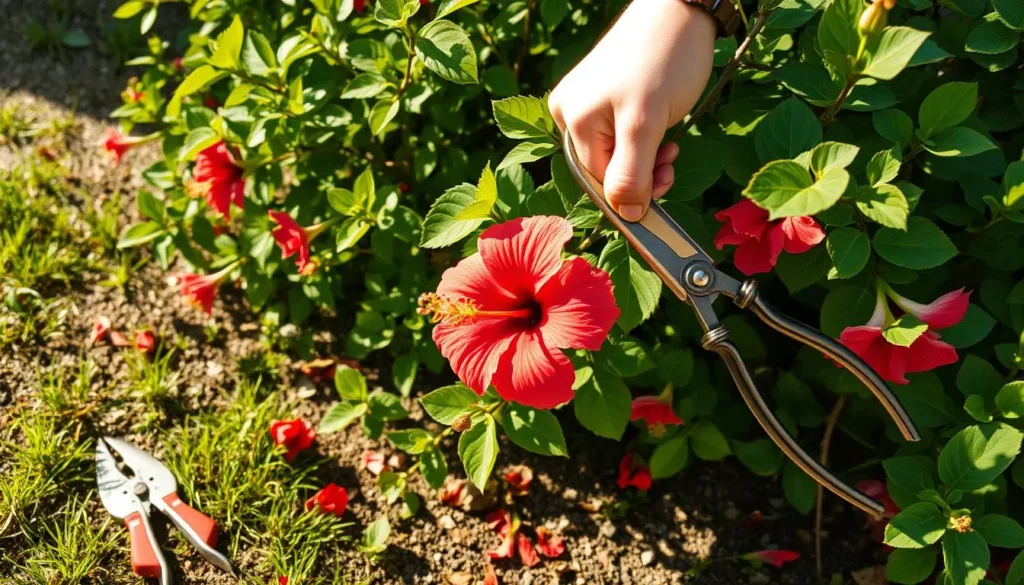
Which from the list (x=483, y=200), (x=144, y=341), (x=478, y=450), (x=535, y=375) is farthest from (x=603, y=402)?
(x=144, y=341)

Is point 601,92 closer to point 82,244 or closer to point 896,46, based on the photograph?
point 896,46

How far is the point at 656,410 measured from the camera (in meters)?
1.75

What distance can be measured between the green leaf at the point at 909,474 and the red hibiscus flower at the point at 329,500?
1.15 m

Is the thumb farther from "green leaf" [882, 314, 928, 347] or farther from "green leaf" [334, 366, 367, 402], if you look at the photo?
"green leaf" [334, 366, 367, 402]

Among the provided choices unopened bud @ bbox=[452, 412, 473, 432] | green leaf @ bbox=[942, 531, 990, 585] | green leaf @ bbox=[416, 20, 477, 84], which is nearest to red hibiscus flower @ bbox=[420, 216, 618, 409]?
unopened bud @ bbox=[452, 412, 473, 432]

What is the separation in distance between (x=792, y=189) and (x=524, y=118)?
0.45 metres

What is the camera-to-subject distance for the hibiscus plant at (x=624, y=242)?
4.25 ft

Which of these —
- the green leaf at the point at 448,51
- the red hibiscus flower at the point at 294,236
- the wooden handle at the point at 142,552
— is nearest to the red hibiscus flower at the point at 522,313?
the green leaf at the point at 448,51

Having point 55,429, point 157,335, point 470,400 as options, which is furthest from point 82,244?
point 470,400

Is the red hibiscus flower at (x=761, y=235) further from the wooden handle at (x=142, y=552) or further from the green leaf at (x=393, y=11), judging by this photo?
the wooden handle at (x=142, y=552)

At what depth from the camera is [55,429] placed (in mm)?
1904

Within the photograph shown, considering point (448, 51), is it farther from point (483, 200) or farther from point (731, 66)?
point (731, 66)

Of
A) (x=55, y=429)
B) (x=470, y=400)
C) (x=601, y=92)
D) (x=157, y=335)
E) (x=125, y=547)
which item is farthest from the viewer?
(x=157, y=335)

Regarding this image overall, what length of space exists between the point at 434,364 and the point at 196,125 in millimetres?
801
